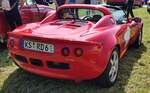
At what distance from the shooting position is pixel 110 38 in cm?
454

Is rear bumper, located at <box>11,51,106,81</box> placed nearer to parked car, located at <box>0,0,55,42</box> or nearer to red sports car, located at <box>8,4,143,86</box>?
red sports car, located at <box>8,4,143,86</box>

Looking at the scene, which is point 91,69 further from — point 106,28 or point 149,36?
point 149,36

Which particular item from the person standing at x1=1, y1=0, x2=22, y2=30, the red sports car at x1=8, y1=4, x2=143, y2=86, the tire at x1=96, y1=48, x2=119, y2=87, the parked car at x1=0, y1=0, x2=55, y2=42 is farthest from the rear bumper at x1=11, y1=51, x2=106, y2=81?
the parked car at x1=0, y1=0, x2=55, y2=42

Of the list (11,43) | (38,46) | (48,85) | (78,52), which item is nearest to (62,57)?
(78,52)

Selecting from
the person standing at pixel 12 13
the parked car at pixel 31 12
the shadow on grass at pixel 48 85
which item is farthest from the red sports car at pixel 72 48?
the parked car at pixel 31 12

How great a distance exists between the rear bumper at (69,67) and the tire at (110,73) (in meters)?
0.21

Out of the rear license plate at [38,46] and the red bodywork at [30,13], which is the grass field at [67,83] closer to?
the rear license plate at [38,46]

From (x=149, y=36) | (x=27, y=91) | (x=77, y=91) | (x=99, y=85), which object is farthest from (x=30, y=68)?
(x=149, y=36)

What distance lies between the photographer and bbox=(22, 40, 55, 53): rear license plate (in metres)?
4.18

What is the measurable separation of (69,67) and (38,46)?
528mm

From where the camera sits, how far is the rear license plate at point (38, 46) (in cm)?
418

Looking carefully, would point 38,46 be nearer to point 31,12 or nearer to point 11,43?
point 11,43

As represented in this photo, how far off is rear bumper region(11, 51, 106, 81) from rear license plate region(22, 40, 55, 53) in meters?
0.07

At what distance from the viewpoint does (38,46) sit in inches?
168
